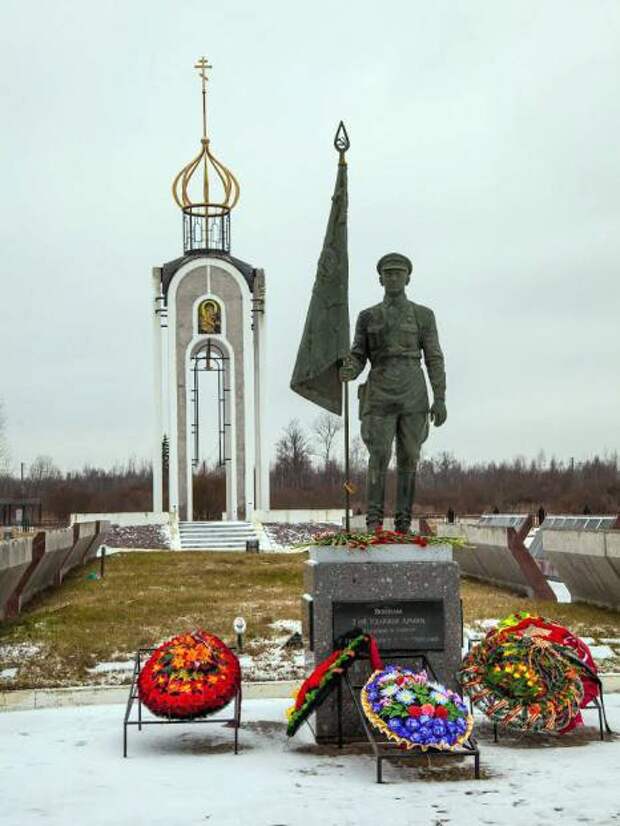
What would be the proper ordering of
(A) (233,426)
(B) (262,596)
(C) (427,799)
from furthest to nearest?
(A) (233,426)
(B) (262,596)
(C) (427,799)

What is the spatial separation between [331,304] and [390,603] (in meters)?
2.39

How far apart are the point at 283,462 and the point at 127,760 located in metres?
80.9

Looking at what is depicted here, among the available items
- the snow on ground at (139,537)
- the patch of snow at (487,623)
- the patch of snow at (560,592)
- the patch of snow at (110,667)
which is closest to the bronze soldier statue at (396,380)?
the patch of snow at (110,667)

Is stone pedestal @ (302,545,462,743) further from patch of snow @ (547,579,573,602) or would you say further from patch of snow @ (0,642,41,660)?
patch of snow @ (547,579,573,602)

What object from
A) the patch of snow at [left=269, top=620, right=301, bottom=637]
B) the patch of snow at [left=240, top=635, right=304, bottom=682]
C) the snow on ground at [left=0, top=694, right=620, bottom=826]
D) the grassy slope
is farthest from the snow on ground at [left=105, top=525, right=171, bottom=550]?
the snow on ground at [left=0, top=694, right=620, bottom=826]

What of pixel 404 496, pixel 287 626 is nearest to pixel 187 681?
pixel 404 496

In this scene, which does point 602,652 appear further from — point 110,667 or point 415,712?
point 415,712

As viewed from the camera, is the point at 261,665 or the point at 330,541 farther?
the point at 261,665

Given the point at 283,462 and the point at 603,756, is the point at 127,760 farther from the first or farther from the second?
the point at 283,462

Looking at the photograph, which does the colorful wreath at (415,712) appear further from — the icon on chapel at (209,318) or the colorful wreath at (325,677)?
the icon on chapel at (209,318)

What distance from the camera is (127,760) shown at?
7.46 m

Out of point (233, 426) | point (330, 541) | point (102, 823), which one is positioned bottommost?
point (102, 823)

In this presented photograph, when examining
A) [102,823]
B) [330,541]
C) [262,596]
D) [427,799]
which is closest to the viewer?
[102,823]

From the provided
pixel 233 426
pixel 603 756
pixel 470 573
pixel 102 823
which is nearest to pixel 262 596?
pixel 470 573
